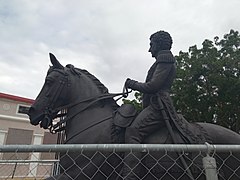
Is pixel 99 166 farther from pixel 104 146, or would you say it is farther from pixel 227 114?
pixel 227 114

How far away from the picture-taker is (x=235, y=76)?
13.9 m

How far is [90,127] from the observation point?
3.00 metres

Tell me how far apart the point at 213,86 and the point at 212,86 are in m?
0.06

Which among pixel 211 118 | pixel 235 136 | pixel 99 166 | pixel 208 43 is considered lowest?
pixel 99 166

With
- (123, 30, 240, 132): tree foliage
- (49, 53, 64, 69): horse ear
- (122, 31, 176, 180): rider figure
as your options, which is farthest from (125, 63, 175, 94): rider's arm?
(123, 30, 240, 132): tree foliage

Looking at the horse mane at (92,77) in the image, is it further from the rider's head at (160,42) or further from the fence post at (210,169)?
the fence post at (210,169)

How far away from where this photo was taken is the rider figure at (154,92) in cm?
274

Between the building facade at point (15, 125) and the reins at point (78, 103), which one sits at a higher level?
the building facade at point (15, 125)

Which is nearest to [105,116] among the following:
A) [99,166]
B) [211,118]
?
[99,166]

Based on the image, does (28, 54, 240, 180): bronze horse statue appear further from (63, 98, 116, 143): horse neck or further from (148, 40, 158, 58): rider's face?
(148, 40, 158, 58): rider's face

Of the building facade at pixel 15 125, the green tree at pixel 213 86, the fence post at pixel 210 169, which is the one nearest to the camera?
the fence post at pixel 210 169

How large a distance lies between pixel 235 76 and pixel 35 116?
13.3 meters

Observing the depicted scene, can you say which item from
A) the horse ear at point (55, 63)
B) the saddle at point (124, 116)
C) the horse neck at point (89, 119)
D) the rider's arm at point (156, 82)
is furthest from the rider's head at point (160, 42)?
the horse ear at point (55, 63)

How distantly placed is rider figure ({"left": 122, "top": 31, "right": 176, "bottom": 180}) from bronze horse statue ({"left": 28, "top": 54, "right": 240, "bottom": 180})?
5.1 inches
